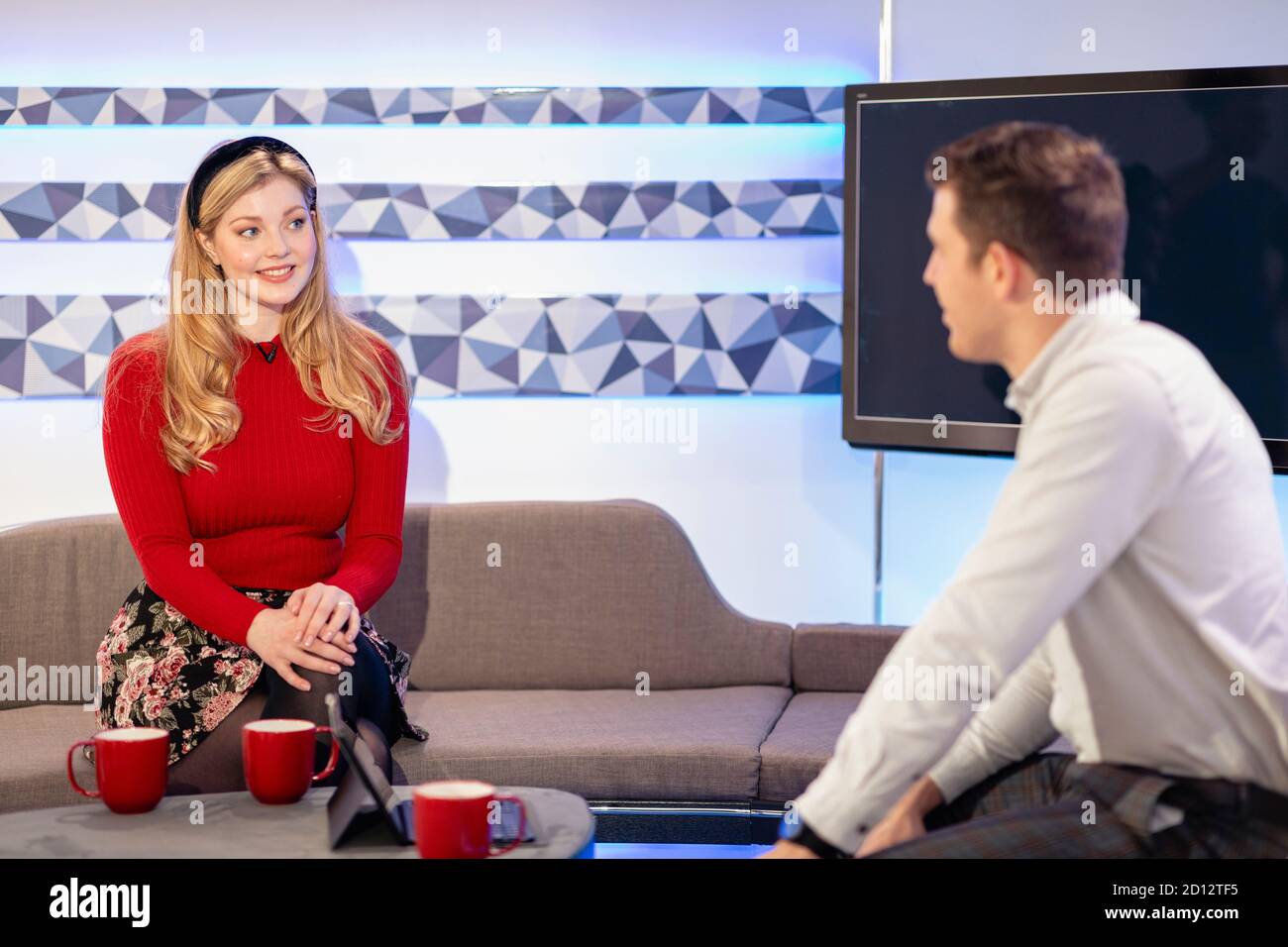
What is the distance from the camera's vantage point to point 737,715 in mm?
2854

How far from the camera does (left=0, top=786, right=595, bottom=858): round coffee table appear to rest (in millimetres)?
1709

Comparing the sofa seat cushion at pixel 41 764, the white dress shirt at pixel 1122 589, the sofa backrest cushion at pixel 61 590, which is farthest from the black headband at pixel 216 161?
the white dress shirt at pixel 1122 589

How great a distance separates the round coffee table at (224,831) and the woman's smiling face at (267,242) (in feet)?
3.38

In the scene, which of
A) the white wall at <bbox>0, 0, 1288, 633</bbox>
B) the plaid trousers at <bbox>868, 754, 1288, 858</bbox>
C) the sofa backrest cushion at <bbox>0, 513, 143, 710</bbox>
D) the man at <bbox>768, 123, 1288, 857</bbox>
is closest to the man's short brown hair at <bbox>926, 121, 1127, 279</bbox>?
the man at <bbox>768, 123, 1288, 857</bbox>

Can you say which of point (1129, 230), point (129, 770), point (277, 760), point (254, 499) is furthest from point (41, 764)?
point (1129, 230)

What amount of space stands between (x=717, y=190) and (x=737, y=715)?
1.26 metres

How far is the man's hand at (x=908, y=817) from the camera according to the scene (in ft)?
5.28

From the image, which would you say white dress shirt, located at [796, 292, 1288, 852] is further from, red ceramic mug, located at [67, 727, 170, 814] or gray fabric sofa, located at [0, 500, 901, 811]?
gray fabric sofa, located at [0, 500, 901, 811]

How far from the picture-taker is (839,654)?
3129 mm

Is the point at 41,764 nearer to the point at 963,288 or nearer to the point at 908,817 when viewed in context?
the point at 908,817

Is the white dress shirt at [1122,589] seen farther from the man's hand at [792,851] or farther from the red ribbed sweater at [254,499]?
the red ribbed sweater at [254,499]

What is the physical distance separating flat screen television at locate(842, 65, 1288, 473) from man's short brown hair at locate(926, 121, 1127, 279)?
1.57 m

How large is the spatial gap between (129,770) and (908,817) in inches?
40.6

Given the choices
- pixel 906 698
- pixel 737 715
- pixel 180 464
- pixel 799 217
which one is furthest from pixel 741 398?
pixel 906 698
